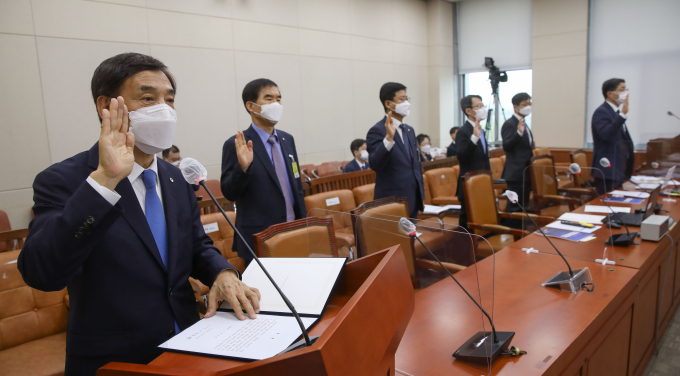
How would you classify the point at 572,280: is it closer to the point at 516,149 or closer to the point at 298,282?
the point at 298,282

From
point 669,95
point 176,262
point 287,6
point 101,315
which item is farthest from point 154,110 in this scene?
point 669,95

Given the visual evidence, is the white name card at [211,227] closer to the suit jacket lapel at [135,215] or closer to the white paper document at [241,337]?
the suit jacket lapel at [135,215]

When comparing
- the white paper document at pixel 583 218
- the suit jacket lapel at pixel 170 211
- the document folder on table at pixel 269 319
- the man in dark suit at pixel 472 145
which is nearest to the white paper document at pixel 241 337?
the document folder on table at pixel 269 319

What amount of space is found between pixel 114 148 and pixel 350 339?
64 cm

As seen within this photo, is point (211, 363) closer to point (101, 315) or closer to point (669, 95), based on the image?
point (101, 315)

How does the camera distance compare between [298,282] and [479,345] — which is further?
[479,345]

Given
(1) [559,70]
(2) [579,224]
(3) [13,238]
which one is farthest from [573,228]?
(1) [559,70]

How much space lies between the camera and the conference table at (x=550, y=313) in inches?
52.9

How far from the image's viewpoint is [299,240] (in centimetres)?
206

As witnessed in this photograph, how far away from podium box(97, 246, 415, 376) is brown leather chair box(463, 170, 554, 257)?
7.59 feet

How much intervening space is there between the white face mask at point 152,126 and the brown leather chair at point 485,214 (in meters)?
2.54

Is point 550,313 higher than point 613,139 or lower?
lower

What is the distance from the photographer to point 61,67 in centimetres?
476

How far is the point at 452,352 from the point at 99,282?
1033 millimetres
